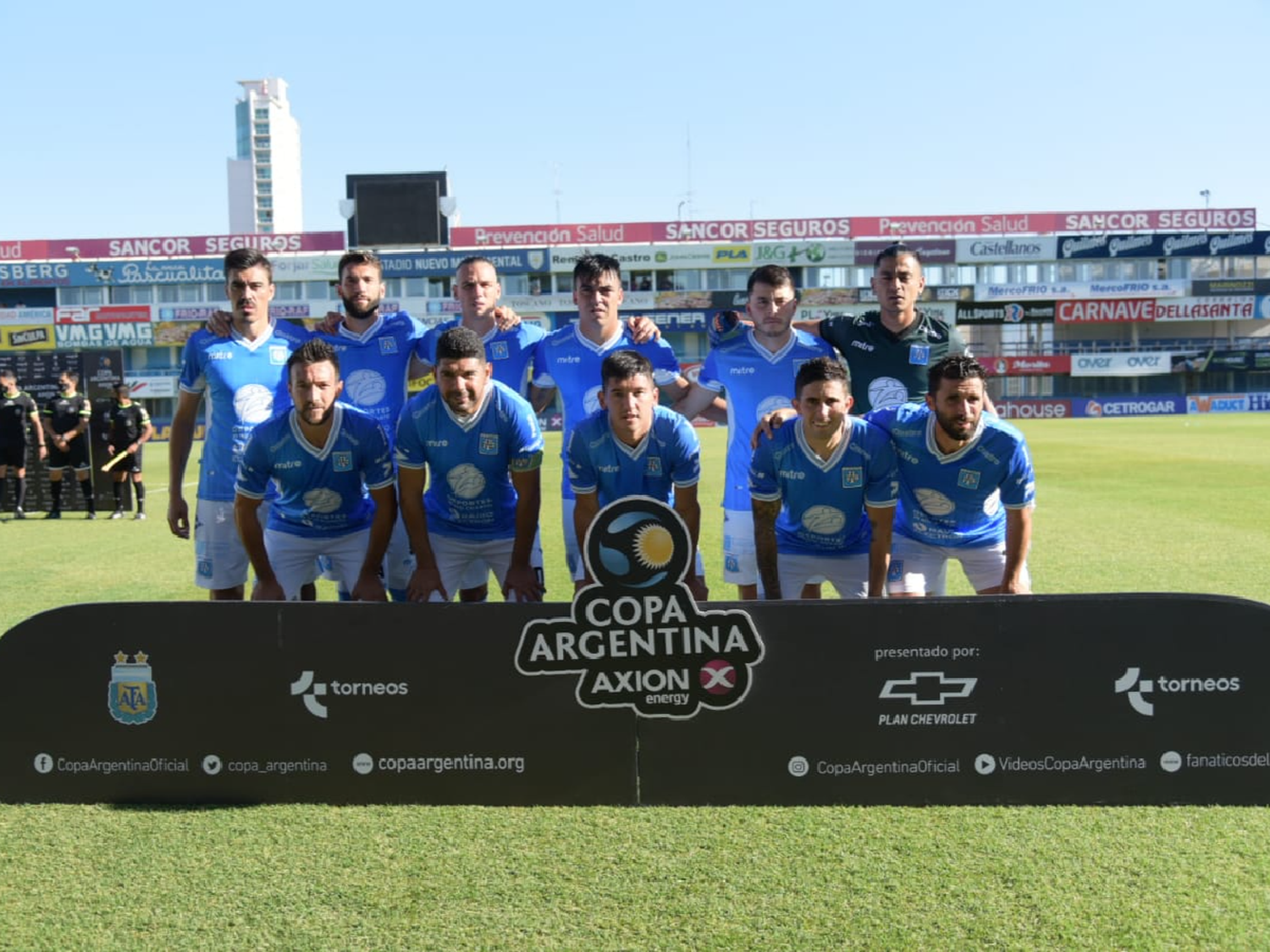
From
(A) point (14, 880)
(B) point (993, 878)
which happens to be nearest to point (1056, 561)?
(B) point (993, 878)

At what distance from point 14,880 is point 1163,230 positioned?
193 ft

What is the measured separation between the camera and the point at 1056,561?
8406 mm

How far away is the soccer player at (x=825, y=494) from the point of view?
14.1ft

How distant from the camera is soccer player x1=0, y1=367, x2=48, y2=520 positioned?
13227 mm

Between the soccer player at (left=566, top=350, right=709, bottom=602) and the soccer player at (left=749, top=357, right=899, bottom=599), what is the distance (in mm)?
339

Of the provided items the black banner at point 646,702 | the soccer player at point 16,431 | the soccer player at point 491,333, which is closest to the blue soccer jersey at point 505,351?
the soccer player at point 491,333

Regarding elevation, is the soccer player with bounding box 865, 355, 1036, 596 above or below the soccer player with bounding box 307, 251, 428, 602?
A: below

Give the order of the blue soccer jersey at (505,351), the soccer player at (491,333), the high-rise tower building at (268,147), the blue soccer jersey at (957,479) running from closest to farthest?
the blue soccer jersey at (957,479), the soccer player at (491,333), the blue soccer jersey at (505,351), the high-rise tower building at (268,147)

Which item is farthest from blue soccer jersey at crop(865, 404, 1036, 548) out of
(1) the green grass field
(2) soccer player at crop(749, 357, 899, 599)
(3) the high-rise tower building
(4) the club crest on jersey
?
(3) the high-rise tower building

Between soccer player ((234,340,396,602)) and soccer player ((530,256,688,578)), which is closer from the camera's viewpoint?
soccer player ((234,340,396,602))

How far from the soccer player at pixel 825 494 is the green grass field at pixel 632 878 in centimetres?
131

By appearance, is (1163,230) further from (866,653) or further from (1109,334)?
(866,653)

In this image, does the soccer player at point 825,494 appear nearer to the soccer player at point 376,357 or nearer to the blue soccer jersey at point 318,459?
the blue soccer jersey at point 318,459

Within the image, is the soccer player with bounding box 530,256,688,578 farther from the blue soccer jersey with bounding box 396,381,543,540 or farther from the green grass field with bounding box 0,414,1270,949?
the green grass field with bounding box 0,414,1270,949
